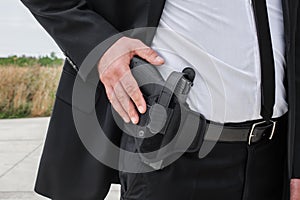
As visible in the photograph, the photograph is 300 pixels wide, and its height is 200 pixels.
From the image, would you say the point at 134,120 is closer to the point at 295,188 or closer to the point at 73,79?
the point at 73,79

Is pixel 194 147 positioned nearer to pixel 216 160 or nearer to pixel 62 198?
pixel 216 160

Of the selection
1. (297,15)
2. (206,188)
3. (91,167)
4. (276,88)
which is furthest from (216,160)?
(297,15)

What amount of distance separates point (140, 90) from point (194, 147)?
22cm

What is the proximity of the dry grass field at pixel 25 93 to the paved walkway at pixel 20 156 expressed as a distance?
38 centimetres

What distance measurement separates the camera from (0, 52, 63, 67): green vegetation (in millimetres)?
9534

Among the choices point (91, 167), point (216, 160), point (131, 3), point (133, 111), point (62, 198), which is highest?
point (131, 3)

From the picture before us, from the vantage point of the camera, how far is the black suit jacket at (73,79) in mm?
1462

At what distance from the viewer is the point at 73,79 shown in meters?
1.61

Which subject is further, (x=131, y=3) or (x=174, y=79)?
(x=131, y=3)

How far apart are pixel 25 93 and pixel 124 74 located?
307 inches

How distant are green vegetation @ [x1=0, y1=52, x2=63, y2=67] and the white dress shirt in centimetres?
828

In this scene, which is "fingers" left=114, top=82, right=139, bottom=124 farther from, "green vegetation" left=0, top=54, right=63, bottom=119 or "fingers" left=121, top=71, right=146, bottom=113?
"green vegetation" left=0, top=54, right=63, bottom=119

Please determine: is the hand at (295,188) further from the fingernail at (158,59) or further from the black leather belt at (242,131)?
the fingernail at (158,59)

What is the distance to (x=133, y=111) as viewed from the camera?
4.56 feet
